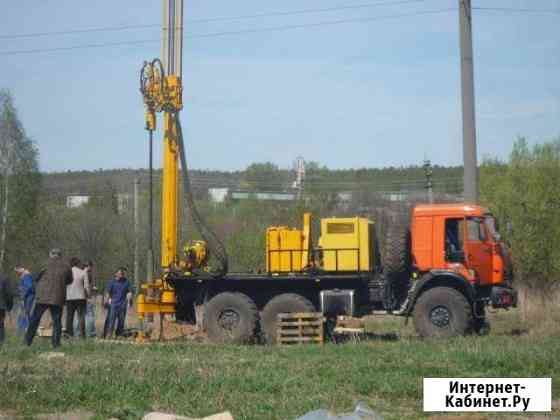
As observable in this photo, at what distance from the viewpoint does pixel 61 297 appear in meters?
16.0

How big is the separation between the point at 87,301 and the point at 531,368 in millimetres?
11306

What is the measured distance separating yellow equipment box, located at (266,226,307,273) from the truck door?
11.6ft

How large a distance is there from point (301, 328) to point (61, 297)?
511cm

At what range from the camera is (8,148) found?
5028cm

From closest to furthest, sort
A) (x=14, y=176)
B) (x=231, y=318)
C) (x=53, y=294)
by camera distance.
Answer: (x=53, y=294) → (x=231, y=318) → (x=14, y=176)

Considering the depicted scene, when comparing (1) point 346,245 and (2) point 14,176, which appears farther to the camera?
(2) point 14,176

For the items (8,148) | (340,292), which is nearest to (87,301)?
(340,292)

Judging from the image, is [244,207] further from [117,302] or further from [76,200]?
[117,302]

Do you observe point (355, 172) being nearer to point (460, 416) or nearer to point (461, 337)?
point (461, 337)

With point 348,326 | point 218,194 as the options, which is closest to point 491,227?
point 348,326

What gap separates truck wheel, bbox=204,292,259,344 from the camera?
19.0 meters

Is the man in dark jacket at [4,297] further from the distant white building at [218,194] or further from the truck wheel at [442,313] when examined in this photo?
the distant white building at [218,194]

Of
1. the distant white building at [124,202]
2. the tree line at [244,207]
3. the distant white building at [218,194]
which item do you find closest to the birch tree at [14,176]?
the tree line at [244,207]

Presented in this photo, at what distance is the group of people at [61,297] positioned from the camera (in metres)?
16.0
